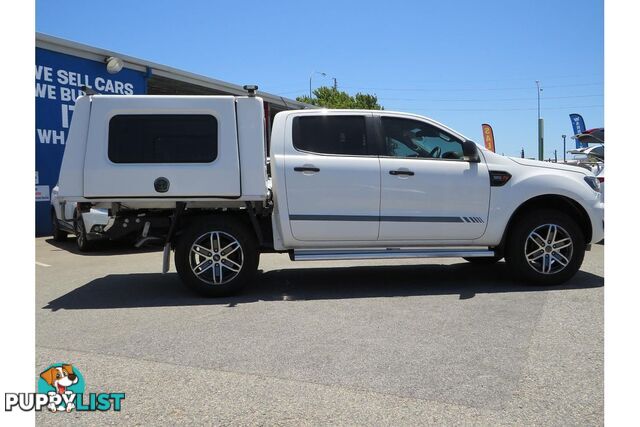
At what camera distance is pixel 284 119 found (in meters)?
6.13

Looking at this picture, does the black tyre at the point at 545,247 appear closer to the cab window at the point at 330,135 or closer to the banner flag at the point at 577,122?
the cab window at the point at 330,135

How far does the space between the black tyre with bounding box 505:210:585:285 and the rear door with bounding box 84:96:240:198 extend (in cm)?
337

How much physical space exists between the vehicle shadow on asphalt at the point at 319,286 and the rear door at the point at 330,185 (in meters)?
0.70

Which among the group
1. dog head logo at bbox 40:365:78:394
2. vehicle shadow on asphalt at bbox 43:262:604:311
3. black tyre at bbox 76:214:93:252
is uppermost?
black tyre at bbox 76:214:93:252

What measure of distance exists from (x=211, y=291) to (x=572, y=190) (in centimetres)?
440

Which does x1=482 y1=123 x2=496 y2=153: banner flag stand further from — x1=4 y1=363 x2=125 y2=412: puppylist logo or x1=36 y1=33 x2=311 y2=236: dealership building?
x1=4 y1=363 x2=125 y2=412: puppylist logo

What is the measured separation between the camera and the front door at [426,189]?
19.8ft

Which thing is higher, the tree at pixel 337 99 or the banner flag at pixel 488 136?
the tree at pixel 337 99

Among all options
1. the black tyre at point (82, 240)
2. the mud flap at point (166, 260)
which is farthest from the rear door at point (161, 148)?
the black tyre at point (82, 240)

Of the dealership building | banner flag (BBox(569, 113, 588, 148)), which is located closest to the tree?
banner flag (BBox(569, 113, 588, 148))

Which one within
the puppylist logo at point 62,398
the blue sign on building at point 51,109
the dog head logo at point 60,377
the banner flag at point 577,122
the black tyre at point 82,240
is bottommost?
the puppylist logo at point 62,398

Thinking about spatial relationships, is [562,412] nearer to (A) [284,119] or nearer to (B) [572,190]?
(B) [572,190]

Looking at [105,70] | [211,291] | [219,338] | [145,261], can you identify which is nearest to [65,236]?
[145,261]

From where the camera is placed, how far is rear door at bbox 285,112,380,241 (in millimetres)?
5926
